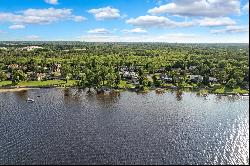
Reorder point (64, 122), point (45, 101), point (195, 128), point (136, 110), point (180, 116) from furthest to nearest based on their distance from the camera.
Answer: point (45, 101) → point (136, 110) → point (180, 116) → point (64, 122) → point (195, 128)

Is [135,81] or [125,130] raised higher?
[135,81]

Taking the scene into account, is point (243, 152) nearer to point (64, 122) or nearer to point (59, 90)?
point (64, 122)

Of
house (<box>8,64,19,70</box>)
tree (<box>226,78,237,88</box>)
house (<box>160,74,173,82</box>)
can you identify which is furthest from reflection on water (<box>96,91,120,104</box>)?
house (<box>8,64,19,70</box>)

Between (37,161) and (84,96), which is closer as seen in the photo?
(37,161)

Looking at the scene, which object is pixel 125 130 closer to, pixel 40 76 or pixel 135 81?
pixel 135 81

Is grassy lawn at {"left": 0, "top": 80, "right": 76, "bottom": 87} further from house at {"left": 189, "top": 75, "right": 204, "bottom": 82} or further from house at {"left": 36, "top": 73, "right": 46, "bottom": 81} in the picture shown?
house at {"left": 189, "top": 75, "right": 204, "bottom": 82}

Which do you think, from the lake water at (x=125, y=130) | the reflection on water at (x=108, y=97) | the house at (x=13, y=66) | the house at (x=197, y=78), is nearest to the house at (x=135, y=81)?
the reflection on water at (x=108, y=97)

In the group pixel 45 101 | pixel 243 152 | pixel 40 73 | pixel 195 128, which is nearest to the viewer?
pixel 243 152

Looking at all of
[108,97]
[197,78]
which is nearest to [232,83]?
[197,78]

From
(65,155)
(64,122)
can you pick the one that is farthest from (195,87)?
(65,155)
